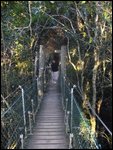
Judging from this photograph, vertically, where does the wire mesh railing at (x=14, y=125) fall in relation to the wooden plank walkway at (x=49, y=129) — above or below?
above

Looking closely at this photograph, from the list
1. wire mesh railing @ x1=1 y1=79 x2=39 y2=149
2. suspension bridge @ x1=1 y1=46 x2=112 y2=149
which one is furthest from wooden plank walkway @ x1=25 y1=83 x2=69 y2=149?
wire mesh railing @ x1=1 y1=79 x2=39 y2=149

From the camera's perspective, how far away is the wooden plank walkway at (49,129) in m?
4.99

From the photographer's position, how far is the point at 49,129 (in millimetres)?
6043

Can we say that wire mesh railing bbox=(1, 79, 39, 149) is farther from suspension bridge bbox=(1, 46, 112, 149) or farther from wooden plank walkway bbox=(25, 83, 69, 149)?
wooden plank walkway bbox=(25, 83, 69, 149)

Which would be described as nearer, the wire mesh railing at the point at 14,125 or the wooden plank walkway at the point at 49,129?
the wire mesh railing at the point at 14,125

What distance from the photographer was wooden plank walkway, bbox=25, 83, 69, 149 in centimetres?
499

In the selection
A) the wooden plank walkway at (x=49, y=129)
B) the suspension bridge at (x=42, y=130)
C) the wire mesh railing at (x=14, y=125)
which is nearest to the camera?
the suspension bridge at (x=42, y=130)

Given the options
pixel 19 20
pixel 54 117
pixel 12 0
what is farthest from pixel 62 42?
pixel 12 0

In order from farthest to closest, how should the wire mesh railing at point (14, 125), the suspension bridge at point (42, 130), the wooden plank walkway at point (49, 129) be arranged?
the wooden plank walkway at point (49, 129)
the wire mesh railing at point (14, 125)
the suspension bridge at point (42, 130)

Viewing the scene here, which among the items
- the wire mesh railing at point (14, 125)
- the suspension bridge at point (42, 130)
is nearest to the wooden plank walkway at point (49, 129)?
the suspension bridge at point (42, 130)

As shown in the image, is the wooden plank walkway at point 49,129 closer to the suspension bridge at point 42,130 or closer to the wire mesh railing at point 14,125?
the suspension bridge at point 42,130

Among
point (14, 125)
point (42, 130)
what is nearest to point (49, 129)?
point (42, 130)

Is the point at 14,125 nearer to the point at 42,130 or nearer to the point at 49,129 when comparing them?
the point at 42,130

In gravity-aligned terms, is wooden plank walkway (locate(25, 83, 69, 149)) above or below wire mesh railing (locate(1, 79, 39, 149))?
below
